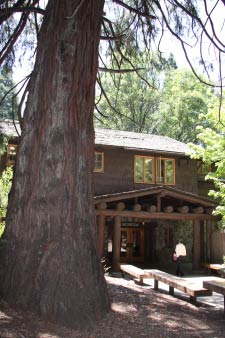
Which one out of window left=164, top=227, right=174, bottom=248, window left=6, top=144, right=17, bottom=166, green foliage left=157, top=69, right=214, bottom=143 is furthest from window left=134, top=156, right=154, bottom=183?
green foliage left=157, top=69, right=214, bottom=143

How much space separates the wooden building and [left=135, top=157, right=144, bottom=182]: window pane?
1cm

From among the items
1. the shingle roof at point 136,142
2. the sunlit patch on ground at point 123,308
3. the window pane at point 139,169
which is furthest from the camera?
the window pane at point 139,169

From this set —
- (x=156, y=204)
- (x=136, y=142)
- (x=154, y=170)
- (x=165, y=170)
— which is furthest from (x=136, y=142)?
(x=156, y=204)

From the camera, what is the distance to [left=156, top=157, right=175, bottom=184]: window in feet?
68.3

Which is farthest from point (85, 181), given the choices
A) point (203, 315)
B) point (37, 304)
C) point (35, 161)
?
point (203, 315)

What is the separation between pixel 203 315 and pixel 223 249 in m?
11.5

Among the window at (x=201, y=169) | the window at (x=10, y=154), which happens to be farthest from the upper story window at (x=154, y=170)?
the window at (x=10, y=154)

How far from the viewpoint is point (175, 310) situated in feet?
22.8

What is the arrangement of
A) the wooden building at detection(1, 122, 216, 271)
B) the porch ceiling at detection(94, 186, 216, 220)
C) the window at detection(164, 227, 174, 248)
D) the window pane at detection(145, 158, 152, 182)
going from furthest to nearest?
the window at detection(164, 227, 174, 248)
the window pane at detection(145, 158, 152, 182)
the wooden building at detection(1, 122, 216, 271)
the porch ceiling at detection(94, 186, 216, 220)

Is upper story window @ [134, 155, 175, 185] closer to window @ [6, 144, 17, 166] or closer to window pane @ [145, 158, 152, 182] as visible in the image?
window pane @ [145, 158, 152, 182]

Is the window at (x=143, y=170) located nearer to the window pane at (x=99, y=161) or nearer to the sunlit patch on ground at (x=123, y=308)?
the window pane at (x=99, y=161)

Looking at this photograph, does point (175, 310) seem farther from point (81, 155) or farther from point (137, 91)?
point (137, 91)

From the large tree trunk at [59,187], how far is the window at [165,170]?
14837 millimetres

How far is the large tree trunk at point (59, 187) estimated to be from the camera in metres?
5.20
